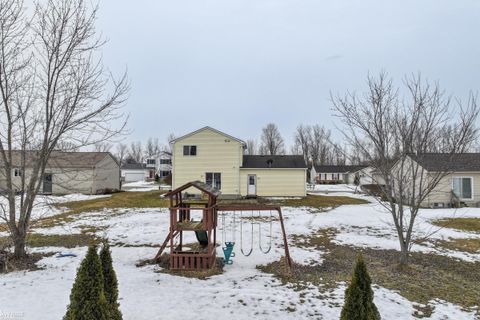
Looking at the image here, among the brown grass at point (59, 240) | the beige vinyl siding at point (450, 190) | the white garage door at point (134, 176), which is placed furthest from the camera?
the white garage door at point (134, 176)

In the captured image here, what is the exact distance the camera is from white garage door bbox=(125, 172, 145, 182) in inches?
2446

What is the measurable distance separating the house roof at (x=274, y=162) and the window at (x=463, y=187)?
1033cm

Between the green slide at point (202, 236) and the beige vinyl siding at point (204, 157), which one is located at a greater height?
the beige vinyl siding at point (204, 157)

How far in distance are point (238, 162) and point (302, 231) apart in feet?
40.6

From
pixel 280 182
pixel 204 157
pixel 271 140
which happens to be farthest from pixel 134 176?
pixel 280 182

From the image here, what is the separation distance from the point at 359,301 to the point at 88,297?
3.16 meters

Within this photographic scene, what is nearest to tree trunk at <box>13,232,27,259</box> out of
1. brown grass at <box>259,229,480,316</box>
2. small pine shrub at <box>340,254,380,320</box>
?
brown grass at <box>259,229,480,316</box>

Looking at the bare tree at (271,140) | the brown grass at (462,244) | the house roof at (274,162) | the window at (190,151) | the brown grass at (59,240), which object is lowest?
the brown grass at (462,244)

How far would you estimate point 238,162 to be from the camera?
78.7 feet

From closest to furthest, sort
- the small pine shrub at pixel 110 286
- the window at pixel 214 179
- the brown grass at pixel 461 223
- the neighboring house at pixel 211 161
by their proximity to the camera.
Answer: the small pine shrub at pixel 110 286 → the brown grass at pixel 461 223 → the neighboring house at pixel 211 161 → the window at pixel 214 179

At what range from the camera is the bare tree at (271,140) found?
214 ft

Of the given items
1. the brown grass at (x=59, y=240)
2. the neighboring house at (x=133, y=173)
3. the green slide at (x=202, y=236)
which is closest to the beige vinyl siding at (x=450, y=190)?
the green slide at (x=202, y=236)

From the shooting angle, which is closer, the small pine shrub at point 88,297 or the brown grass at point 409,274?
the small pine shrub at point 88,297

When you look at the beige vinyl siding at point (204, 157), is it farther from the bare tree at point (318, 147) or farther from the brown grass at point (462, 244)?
the bare tree at point (318, 147)
